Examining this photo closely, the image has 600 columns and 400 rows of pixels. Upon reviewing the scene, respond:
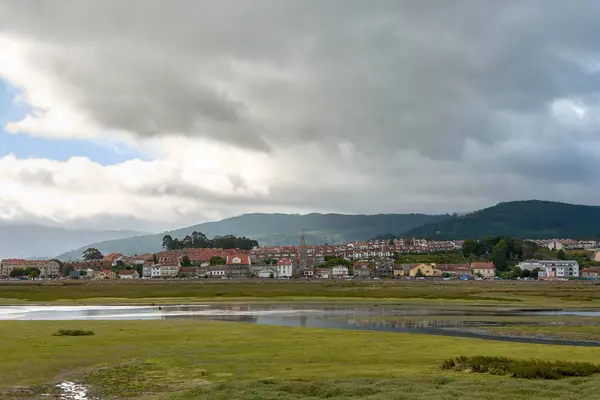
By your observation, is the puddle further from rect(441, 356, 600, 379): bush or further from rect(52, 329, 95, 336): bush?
rect(52, 329, 95, 336): bush

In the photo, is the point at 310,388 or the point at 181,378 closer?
the point at 310,388

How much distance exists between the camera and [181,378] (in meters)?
26.6

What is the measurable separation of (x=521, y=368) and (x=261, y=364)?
1274 cm

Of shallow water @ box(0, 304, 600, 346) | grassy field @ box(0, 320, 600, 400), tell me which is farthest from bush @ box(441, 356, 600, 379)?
shallow water @ box(0, 304, 600, 346)

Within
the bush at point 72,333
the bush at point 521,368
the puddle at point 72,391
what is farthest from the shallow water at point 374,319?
the puddle at point 72,391

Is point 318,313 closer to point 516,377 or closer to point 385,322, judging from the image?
point 385,322

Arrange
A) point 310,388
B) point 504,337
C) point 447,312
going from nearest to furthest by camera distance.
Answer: point 310,388
point 504,337
point 447,312

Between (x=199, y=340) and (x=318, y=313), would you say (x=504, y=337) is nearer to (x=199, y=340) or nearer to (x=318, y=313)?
(x=199, y=340)

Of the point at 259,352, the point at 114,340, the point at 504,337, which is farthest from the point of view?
the point at 504,337

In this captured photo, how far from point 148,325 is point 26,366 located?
75.4 feet

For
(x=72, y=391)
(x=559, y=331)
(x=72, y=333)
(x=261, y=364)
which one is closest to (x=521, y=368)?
(x=261, y=364)

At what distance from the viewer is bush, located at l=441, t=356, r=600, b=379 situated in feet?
83.3

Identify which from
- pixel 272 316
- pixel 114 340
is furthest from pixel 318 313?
pixel 114 340

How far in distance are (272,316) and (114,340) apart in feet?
91.3
